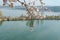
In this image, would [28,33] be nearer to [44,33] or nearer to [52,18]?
[44,33]

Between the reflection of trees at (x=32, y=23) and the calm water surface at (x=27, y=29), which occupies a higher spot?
the reflection of trees at (x=32, y=23)

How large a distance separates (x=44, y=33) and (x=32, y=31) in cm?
17

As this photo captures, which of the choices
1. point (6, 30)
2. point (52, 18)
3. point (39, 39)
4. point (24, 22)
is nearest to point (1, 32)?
point (6, 30)

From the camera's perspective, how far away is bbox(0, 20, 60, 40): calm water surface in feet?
6.56

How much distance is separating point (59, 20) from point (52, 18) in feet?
0.36

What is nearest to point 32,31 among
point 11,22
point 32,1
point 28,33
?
point 28,33

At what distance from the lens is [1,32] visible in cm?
200

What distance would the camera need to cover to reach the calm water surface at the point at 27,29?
6.56ft

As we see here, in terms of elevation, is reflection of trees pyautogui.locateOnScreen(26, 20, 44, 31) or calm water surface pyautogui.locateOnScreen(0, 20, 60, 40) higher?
reflection of trees pyautogui.locateOnScreen(26, 20, 44, 31)

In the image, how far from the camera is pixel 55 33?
2055 mm

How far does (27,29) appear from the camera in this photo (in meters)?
2.00

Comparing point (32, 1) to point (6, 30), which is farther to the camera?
point (6, 30)

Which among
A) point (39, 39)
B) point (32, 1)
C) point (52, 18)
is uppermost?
point (32, 1)

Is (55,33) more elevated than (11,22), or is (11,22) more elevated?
(11,22)
